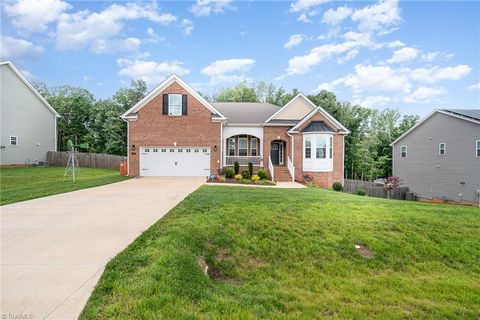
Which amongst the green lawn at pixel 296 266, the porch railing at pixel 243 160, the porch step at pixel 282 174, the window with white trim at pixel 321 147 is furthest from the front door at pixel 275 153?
the green lawn at pixel 296 266

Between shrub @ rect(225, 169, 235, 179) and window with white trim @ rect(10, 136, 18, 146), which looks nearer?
shrub @ rect(225, 169, 235, 179)

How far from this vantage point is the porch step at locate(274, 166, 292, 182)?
18.8 metres

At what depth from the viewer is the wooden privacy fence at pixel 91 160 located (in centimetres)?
2541

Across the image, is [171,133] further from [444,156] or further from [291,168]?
[444,156]

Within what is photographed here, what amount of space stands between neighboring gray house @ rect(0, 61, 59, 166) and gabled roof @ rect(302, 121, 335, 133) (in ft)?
78.2

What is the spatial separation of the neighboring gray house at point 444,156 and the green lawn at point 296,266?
40.9 feet

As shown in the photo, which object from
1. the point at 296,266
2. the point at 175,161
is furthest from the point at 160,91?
the point at 296,266

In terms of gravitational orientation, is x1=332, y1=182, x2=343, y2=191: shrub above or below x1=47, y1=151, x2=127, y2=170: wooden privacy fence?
below

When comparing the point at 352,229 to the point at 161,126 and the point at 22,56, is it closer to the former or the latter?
the point at 161,126

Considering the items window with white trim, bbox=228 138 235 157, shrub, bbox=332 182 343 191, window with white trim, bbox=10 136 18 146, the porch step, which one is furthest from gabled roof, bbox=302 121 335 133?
window with white trim, bbox=10 136 18 146

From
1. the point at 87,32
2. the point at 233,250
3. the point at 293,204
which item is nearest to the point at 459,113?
the point at 293,204

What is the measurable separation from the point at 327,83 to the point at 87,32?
25.4 meters

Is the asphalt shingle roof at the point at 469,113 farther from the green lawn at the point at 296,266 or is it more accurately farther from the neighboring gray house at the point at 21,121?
the neighboring gray house at the point at 21,121

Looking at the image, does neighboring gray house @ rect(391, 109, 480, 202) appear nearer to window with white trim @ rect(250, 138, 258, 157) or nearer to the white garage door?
window with white trim @ rect(250, 138, 258, 157)
